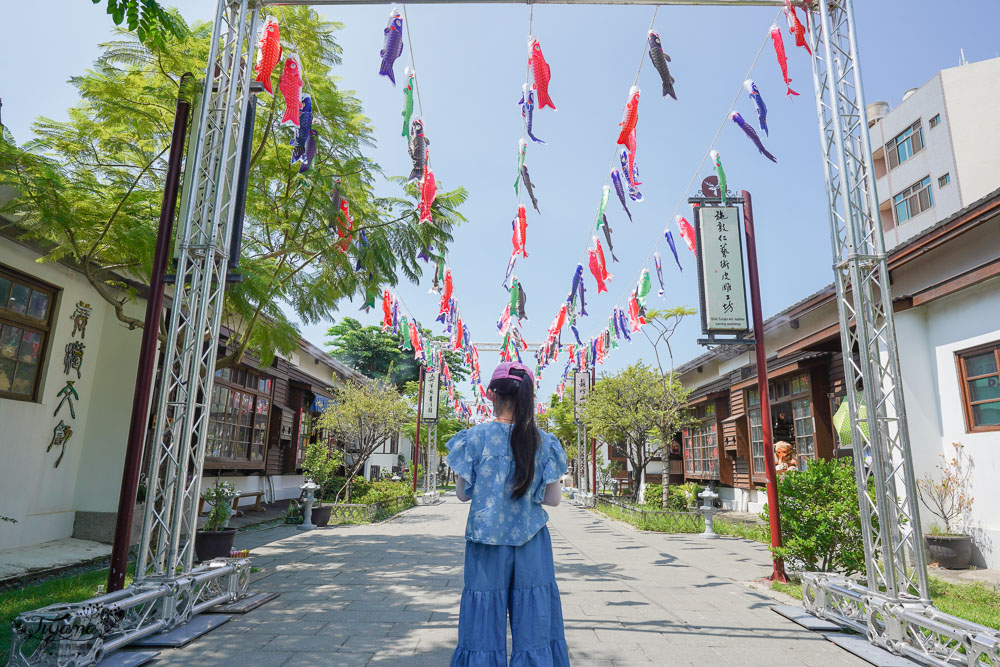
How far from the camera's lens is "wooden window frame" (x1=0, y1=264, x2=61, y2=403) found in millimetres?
7859

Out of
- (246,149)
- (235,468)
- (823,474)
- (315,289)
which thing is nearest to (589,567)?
(823,474)

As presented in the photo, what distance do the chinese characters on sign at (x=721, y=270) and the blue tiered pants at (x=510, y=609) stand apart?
5.72 m

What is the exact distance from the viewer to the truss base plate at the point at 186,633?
454cm

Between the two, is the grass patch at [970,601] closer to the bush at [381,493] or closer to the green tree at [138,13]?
the green tree at [138,13]

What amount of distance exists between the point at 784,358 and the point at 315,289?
441 inches

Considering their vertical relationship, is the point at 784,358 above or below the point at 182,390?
above

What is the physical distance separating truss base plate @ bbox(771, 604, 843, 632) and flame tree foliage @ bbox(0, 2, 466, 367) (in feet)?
20.2

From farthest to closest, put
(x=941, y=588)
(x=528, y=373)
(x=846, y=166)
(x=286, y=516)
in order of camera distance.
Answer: (x=286, y=516) → (x=941, y=588) → (x=846, y=166) → (x=528, y=373)

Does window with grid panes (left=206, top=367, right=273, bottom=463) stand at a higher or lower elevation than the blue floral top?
higher

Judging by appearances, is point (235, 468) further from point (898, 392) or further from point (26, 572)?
point (898, 392)

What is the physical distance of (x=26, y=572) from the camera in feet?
23.0

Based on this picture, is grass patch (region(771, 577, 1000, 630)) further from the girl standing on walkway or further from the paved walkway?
the girl standing on walkway

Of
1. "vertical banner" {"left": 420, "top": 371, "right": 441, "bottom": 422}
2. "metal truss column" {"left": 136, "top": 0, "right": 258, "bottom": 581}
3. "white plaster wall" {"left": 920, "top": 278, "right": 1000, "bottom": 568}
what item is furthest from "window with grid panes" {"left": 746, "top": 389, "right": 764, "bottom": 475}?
"metal truss column" {"left": 136, "top": 0, "right": 258, "bottom": 581}

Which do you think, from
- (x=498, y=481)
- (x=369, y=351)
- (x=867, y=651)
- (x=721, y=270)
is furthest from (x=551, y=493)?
(x=369, y=351)
